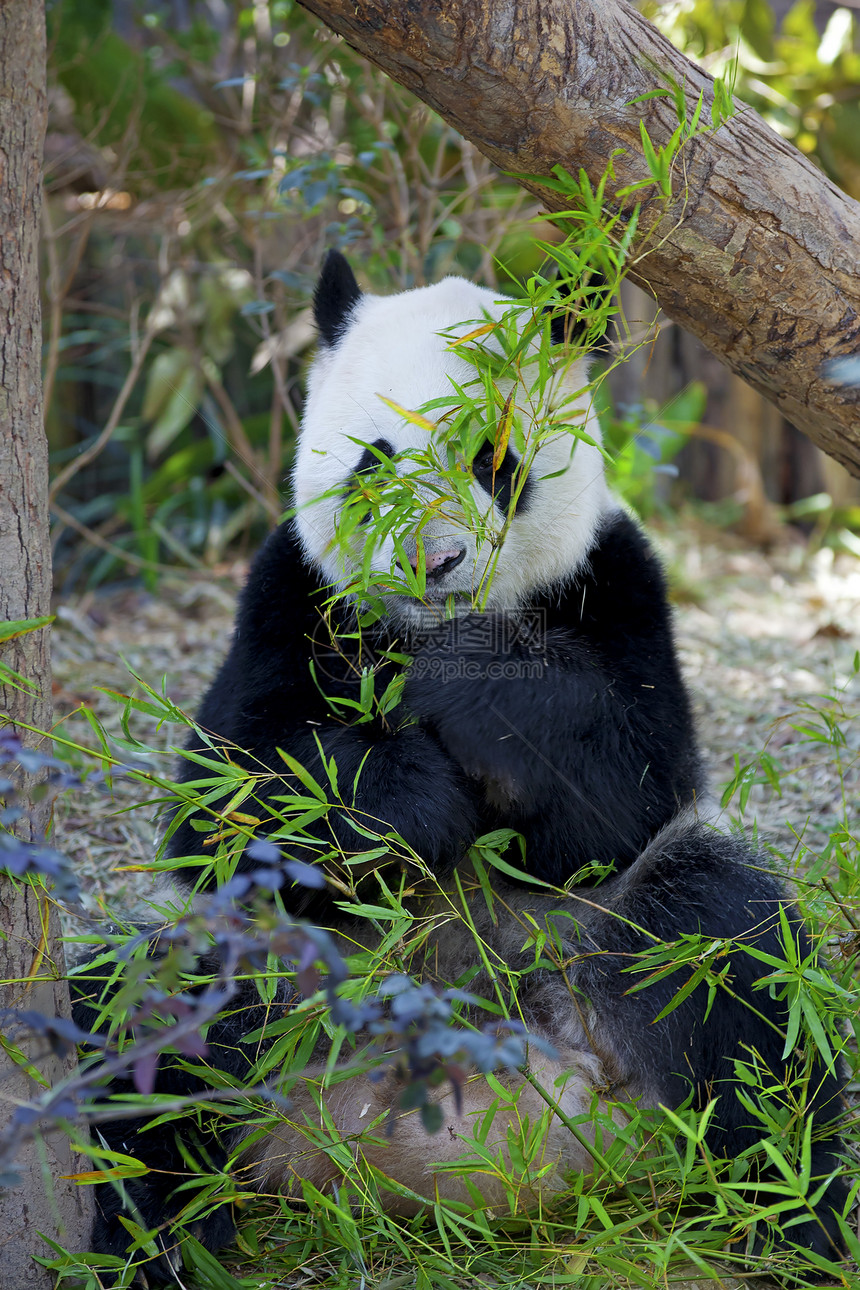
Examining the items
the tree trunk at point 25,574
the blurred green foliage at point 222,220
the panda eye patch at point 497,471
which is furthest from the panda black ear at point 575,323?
the blurred green foliage at point 222,220

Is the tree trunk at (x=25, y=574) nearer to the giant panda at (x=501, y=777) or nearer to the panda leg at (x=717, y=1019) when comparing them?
the giant panda at (x=501, y=777)

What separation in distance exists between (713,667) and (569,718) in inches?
98.0

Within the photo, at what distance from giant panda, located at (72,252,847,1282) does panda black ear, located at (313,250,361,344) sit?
22cm

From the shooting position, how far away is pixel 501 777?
2062 mm

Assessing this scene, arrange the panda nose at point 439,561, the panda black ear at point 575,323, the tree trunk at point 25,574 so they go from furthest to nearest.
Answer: the panda nose at point 439,561 < the panda black ear at point 575,323 < the tree trunk at point 25,574

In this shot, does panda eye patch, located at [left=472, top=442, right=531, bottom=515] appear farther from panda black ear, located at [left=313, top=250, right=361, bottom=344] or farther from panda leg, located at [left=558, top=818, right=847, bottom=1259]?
panda leg, located at [left=558, top=818, right=847, bottom=1259]

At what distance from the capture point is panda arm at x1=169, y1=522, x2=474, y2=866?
2027mm

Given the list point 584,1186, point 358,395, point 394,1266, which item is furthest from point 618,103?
point 394,1266

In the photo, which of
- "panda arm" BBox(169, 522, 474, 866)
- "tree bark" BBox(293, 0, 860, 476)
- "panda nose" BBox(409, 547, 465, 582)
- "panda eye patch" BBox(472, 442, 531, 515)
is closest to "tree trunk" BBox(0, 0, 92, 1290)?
"panda arm" BBox(169, 522, 474, 866)

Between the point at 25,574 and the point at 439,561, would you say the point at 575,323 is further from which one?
the point at 25,574

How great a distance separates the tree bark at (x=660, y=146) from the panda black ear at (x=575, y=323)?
146 millimetres

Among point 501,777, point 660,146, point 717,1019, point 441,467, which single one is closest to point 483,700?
point 501,777

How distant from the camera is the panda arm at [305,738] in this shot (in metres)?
2.03

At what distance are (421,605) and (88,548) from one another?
3.84m
